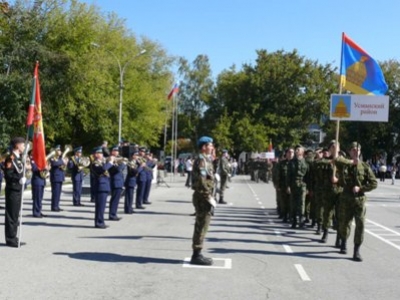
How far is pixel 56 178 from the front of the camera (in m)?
17.7

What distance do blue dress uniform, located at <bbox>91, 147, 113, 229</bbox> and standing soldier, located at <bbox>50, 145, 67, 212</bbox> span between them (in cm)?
385

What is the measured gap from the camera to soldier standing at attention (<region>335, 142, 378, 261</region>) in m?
9.96

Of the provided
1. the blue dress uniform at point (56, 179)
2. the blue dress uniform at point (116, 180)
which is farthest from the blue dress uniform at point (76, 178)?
the blue dress uniform at point (116, 180)

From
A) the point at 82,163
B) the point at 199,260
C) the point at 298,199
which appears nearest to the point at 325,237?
the point at 298,199

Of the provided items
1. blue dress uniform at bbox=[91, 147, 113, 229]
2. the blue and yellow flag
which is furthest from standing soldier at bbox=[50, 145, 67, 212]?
the blue and yellow flag

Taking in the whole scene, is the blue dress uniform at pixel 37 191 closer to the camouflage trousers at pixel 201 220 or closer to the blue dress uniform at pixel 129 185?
the blue dress uniform at pixel 129 185

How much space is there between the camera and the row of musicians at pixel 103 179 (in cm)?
1365

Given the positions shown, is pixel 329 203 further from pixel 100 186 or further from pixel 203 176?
pixel 100 186

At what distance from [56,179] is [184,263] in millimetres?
9469

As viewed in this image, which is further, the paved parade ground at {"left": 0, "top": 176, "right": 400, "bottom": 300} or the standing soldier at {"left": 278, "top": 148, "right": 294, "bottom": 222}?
the standing soldier at {"left": 278, "top": 148, "right": 294, "bottom": 222}

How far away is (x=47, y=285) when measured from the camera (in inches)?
291

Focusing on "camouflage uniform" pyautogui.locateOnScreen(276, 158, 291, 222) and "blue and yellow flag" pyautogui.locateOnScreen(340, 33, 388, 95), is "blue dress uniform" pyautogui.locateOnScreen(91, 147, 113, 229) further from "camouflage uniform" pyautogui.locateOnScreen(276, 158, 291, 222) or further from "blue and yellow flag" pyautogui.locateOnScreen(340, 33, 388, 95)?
"blue and yellow flag" pyautogui.locateOnScreen(340, 33, 388, 95)

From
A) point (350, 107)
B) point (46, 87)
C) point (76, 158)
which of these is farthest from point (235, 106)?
point (350, 107)

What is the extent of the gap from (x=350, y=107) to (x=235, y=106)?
175 feet
